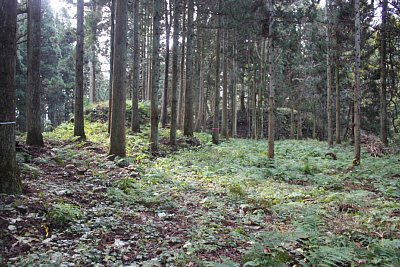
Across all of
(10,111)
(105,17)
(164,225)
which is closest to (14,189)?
(10,111)

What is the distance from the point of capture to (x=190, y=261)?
3.79 meters

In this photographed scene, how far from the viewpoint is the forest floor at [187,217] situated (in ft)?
12.6

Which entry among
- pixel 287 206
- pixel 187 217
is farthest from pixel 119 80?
pixel 287 206

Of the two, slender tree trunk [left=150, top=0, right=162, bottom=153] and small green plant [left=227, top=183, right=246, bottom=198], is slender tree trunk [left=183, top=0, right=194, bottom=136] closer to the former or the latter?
slender tree trunk [left=150, top=0, right=162, bottom=153]

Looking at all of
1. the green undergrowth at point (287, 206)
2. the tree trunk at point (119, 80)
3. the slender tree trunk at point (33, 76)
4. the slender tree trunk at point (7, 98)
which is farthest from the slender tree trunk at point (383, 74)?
the slender tree trunk at point (7, 98)

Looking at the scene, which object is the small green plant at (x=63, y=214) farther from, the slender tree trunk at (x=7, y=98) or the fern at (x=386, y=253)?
the fern at (x=386, y=253)

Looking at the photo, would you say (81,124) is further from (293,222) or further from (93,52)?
(93,52)

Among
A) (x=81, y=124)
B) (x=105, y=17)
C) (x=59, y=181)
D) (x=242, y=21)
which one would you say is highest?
(x=105, y=17)

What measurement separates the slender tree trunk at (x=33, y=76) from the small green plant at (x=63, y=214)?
6.59 metres

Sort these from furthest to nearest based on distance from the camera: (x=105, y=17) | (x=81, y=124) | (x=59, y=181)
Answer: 1. (x=105, y=17)
2. (x=81, y=124)
3. (x=59, y=181)

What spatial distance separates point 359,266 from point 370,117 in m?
23.9

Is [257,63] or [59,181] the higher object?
[257,63]

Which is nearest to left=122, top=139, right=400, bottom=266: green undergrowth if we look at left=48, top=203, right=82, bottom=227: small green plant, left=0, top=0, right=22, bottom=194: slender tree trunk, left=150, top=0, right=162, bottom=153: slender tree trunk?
left=150, top=0, right=162, bottom=153: slender tree trunk

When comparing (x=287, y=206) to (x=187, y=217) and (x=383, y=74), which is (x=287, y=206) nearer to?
(x=187, y=217)
